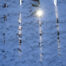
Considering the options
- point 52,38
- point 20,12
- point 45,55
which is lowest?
point 45,55

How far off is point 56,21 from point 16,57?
67 cm

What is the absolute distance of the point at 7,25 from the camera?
143 centimetres

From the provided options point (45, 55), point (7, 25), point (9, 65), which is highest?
point (7, 25)

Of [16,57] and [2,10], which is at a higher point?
[2,10]

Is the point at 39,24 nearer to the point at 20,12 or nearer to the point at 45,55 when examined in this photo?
the point at 20,12

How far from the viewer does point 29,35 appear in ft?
4.61

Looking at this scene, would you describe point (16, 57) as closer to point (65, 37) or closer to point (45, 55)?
point (45, 55)

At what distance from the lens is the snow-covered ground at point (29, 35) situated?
137 centimetres

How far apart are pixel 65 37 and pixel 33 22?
1.45 ft

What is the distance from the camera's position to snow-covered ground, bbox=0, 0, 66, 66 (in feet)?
4.49

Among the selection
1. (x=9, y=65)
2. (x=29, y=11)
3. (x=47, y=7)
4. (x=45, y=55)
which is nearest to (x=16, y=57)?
(x=9, y=65)

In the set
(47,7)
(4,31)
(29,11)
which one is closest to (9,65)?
(4,31)

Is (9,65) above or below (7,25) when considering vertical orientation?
below

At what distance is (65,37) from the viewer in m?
1.40
